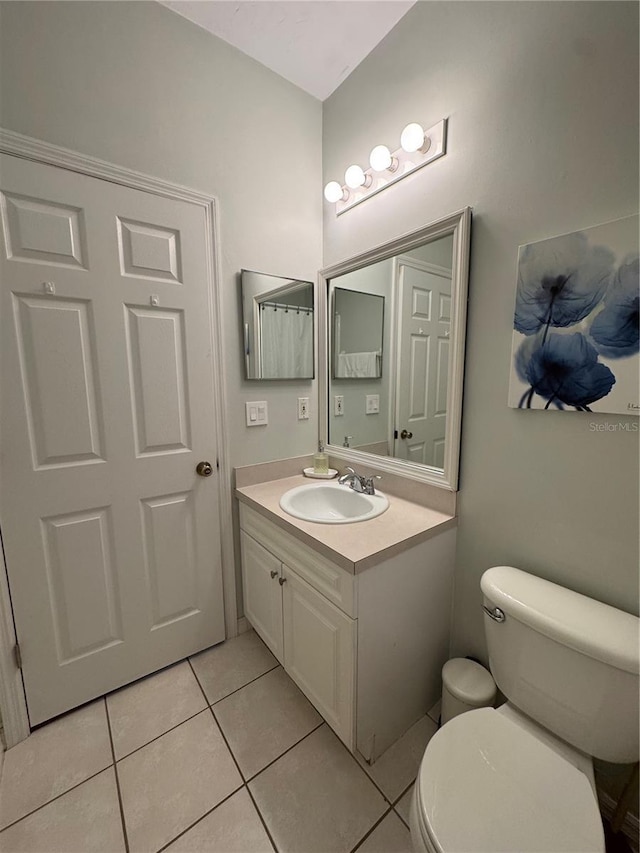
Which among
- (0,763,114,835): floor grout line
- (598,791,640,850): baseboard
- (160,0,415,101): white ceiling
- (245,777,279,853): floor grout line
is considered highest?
(160,0,415,101): white ceiling

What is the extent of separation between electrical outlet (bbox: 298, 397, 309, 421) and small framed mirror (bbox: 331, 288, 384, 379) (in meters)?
0.20

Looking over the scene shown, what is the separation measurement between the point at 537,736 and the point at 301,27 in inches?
98.3

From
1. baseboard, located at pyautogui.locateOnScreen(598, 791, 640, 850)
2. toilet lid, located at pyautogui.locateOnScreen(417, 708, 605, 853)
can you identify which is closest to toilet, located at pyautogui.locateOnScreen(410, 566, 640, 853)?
toilet lid, located at pyautogui.locateOnScreen(417, 708, 605, 853)

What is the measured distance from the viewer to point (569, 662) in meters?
0.86

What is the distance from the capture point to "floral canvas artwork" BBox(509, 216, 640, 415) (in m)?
0.86

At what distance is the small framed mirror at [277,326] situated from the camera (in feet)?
5.18

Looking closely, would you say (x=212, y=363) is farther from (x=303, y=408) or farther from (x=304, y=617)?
(x=304, y=617)

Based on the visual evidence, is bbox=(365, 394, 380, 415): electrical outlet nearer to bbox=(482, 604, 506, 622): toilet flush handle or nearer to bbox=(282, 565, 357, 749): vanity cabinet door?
bbox=(282, 565, 357, 749): vanity cabinet door

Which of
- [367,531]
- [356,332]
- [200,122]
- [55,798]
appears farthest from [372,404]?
[55,798]

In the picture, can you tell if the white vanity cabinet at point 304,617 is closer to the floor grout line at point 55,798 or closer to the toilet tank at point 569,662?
the toilet tank at point 569,662

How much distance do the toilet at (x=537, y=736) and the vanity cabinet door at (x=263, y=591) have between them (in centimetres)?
73

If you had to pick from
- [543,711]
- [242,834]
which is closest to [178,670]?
[242,834]

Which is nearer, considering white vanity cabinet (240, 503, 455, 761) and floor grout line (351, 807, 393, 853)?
floor grout line (351, 807, 393, 853)

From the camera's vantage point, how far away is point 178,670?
5.13 ft
